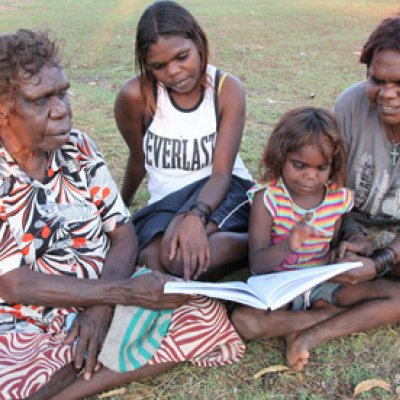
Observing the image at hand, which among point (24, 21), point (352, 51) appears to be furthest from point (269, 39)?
point (24, 21)

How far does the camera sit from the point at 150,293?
2305mm

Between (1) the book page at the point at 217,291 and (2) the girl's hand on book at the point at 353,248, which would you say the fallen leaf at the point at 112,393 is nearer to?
(1) the book page at the point at 217,291

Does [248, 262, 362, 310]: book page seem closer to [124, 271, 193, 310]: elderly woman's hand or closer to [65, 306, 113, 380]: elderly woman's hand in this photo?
[124, 271, 193, 310]: elderly woman's hand

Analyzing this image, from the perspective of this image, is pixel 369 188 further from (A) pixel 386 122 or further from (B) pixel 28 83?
(B) pixel 28 83

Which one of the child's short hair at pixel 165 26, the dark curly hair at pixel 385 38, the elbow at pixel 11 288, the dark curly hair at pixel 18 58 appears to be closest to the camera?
the dark curly hair at pixel 18 58

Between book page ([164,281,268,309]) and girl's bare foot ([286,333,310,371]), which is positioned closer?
book page ([164,281,268,309])

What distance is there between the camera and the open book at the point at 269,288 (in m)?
2.09

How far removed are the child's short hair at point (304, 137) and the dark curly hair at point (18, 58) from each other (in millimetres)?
1090

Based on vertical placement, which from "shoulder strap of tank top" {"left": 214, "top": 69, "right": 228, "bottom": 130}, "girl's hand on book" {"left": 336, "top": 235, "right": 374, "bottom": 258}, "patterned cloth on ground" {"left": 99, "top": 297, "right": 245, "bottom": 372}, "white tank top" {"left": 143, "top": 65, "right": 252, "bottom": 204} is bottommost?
"patterned cloth on ground" {"left": 99, "top": 297, "right": 245, "bottom": 372}

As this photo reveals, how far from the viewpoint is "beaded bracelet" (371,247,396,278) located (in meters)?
2.50

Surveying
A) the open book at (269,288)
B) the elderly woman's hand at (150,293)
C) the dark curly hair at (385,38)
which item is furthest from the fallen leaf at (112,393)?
the dark curly hair at (385,38)

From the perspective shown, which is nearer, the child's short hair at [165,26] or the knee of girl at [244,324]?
the knee of girl at [244,324]

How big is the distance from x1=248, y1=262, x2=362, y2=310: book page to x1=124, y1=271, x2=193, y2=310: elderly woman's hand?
0.37 m

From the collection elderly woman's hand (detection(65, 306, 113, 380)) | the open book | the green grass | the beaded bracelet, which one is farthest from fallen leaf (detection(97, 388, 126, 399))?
the beaded bracelet
